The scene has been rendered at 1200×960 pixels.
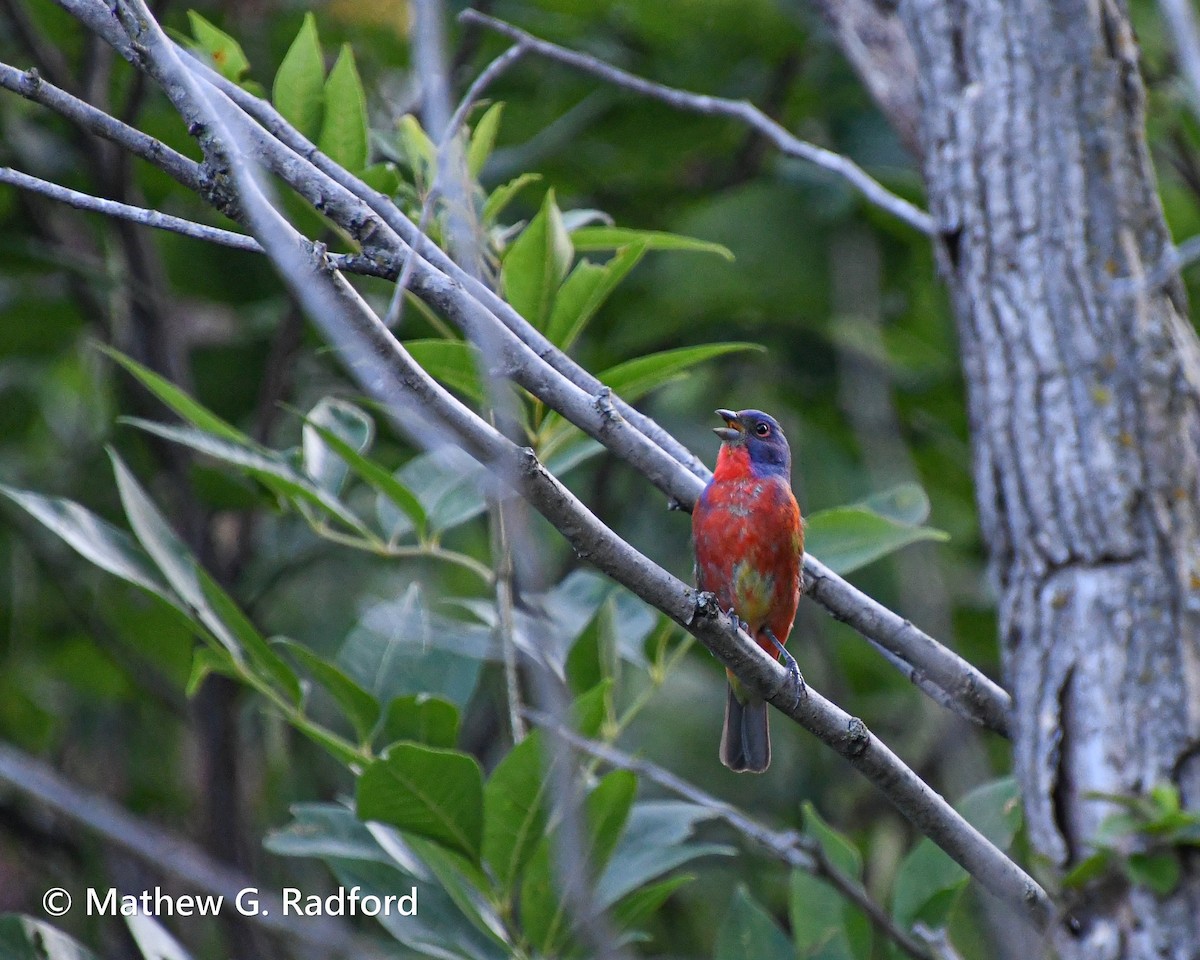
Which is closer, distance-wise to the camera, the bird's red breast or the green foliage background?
the bird's red breast

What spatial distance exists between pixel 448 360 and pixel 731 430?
148 cm

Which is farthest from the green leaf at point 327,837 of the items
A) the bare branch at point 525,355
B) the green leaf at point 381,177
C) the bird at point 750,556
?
the green leaf at point 381,177

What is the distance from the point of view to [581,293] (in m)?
3.06

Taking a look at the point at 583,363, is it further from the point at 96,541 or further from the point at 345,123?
the point at 96,541

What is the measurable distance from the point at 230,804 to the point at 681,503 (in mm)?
2463

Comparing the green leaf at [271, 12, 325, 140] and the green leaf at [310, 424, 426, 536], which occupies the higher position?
the green leaf at [271, 12, 325, 140]

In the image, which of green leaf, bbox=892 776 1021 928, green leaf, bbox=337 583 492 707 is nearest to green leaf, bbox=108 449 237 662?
green leaf, bbox=337 583 492 707

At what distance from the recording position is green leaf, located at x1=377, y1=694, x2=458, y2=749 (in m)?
3.00

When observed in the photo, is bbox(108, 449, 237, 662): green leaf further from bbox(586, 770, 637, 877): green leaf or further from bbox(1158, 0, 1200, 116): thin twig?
bbox(1158, 0, 1200, 116): thin twig

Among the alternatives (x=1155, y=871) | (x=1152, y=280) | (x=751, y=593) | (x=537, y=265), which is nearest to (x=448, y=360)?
(x=537, y=265)

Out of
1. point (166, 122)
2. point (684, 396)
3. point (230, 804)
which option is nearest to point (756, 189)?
point (684, 396)

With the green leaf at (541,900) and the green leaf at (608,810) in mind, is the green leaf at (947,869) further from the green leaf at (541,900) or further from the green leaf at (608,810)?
the green leaf at (541,900)

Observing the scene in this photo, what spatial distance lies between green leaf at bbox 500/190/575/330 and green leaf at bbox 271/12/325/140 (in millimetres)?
578

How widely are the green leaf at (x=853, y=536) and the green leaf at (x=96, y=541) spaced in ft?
5.14
